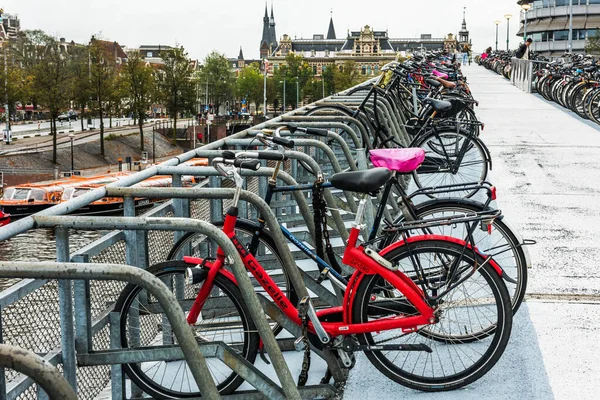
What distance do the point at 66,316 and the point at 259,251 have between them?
1.08 meters

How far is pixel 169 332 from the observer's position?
370 centimetres

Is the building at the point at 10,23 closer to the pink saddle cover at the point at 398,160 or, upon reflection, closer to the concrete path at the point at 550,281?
the concrete path at the point at 550,281

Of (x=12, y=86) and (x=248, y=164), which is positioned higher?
(x=248, y=164)

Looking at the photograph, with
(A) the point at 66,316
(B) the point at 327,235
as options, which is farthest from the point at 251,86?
(A) the point at 66,316

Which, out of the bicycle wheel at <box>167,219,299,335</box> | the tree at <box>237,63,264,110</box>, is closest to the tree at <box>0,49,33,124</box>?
the tree at <box>237,63,264,110</box>

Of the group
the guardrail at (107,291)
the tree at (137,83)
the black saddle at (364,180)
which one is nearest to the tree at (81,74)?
the tree at (137,83)

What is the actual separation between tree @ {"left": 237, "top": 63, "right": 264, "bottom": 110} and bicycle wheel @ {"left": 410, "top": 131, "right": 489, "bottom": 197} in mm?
118878

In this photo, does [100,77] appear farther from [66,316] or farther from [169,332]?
[66,316]

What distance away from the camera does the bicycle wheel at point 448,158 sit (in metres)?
7.28

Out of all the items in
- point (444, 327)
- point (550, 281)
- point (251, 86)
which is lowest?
point (251, 86)

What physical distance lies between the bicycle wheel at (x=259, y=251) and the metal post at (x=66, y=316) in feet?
2.55

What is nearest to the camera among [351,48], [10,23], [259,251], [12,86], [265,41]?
[259,251]

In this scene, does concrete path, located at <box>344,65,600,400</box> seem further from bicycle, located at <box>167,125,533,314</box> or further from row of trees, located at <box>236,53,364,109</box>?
row of trees, located at <box>236,53,364,109</box>

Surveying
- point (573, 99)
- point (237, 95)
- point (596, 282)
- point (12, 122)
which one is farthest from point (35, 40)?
point (596, 282)
